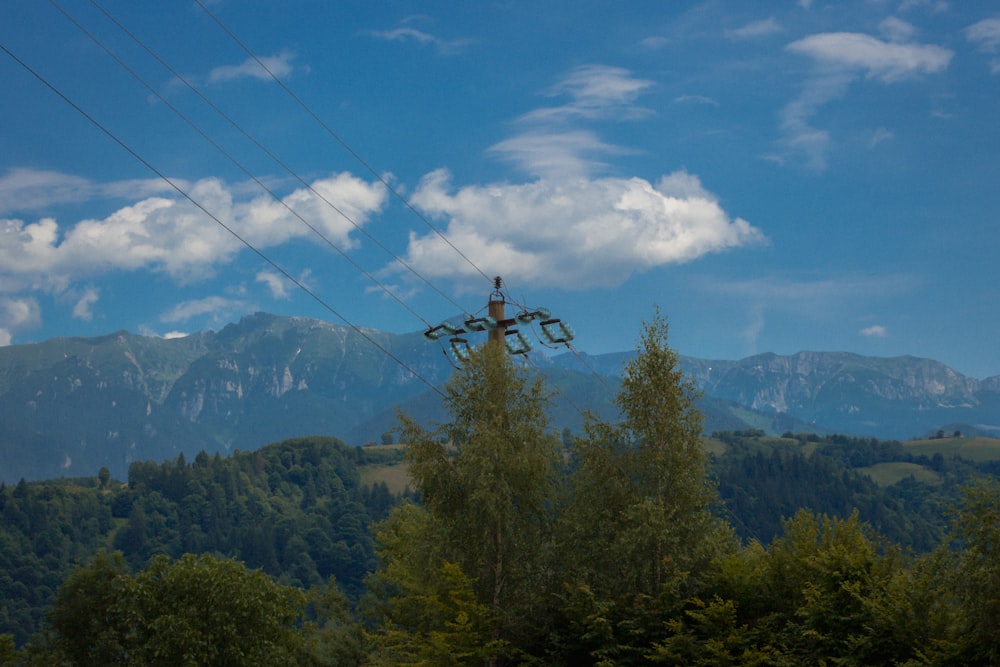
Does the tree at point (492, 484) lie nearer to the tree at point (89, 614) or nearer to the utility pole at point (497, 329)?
the utility pole at point (497, 329)

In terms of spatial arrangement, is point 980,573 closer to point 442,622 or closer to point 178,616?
point 442,622

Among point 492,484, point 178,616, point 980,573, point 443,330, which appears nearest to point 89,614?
point 178,616

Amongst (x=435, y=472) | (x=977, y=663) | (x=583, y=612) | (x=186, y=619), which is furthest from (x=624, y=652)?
(x=186, y=619)

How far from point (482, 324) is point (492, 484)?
5.66 m

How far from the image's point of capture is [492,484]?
32.8 metres

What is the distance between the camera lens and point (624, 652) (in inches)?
1203

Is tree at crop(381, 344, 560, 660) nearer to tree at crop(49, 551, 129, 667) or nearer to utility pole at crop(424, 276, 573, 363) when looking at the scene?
utility pole at crop(424, 276, 573, 363)

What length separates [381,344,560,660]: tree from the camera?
32.8 metres

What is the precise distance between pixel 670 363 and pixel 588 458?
176 inches

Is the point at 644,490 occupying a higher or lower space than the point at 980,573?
higher

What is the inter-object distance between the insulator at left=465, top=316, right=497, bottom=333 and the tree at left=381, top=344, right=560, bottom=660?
2.53 ft

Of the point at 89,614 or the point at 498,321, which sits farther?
the point at 89,614

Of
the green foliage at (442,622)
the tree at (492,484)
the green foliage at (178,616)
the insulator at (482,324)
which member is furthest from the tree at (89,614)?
the insulator at (482,324)

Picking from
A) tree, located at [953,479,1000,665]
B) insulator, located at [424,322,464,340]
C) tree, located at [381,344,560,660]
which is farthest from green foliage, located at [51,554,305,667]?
tree, located at [953,479,1000,665]
